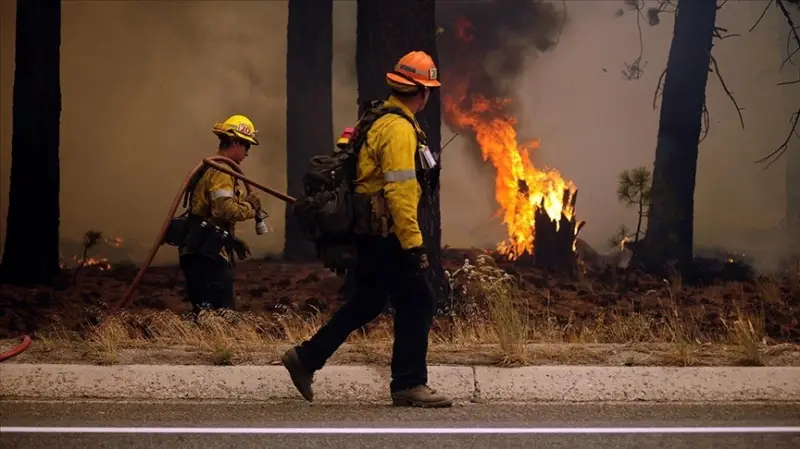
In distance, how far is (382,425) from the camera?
6.64 m

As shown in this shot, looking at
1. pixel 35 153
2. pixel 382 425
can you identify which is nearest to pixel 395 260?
pixel 382 425

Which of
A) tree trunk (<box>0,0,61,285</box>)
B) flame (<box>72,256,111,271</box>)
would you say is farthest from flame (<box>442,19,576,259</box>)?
tree trunk (<box>0,0,61,285</box>)

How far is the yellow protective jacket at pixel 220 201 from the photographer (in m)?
9.09

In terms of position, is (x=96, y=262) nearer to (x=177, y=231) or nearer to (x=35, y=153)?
(x=35, y=153)

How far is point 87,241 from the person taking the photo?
10664mm

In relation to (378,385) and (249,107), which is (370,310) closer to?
(378,385)

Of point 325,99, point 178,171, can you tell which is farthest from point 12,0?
point 325,99

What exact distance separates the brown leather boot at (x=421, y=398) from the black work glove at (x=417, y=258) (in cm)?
64

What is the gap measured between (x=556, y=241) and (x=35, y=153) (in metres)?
4.11

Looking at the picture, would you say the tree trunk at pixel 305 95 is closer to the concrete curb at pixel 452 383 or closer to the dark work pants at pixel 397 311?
the concrete curb at pixel 452 383

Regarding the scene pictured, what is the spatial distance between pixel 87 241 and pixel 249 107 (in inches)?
64.1

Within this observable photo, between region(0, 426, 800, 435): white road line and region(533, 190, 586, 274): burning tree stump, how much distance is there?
4.24 meters

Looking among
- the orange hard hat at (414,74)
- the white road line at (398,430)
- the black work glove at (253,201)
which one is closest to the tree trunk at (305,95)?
the black work glove at (253,201)

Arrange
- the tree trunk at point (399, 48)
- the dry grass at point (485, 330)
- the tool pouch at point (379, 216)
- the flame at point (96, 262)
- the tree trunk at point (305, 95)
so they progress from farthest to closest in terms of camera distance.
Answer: the tree trunk at point (305, 95), the flame at point (96, 262), the tree trunk at point (399, 48), the dry grass at point (485, 330), the tool pouch at point (379, 216)
